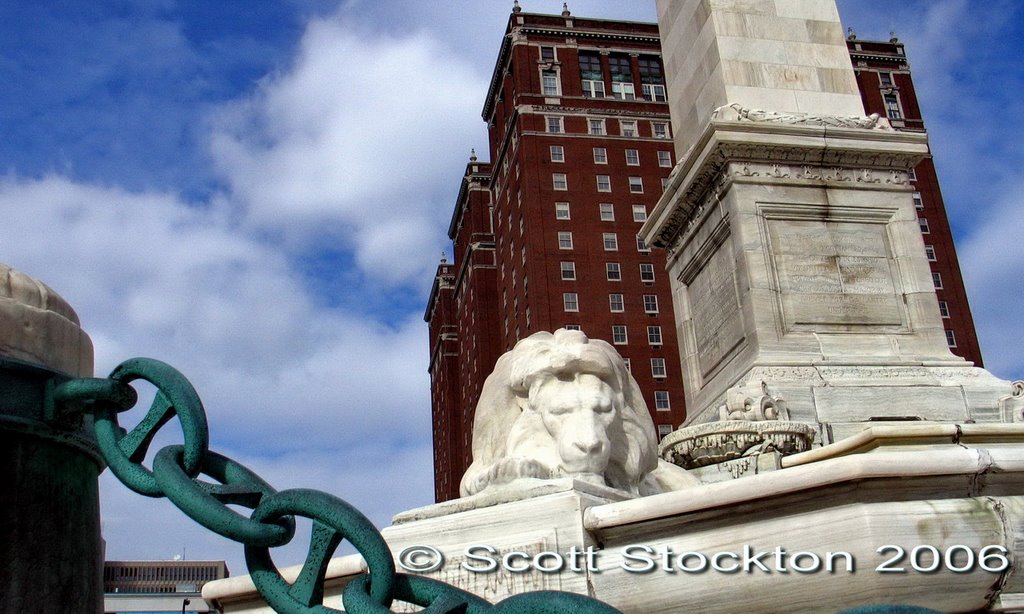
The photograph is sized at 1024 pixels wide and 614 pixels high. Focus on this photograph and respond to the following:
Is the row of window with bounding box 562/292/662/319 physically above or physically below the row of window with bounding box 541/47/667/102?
below

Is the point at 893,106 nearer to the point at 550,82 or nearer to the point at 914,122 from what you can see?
the point at 914,122

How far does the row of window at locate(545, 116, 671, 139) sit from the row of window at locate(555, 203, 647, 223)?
5829 millimetres

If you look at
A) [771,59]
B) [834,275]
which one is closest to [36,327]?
[834,275]

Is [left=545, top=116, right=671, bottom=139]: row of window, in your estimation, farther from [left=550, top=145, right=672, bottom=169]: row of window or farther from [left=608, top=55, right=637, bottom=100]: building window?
[left=608, top=55, right=637, bottom=100]: building window

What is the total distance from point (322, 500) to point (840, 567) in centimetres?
244

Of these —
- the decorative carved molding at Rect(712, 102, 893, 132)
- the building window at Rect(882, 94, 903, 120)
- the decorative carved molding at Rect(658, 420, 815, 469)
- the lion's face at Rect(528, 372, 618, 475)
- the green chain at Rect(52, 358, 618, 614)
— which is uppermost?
the building window at Rect(882, 94, 903, 120)

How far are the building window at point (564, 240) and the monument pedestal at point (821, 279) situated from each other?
60752mm

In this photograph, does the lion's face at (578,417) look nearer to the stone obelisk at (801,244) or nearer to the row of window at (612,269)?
the stone obelisk at (801,244)

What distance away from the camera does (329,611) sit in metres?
1.48

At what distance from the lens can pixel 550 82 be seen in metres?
78.5

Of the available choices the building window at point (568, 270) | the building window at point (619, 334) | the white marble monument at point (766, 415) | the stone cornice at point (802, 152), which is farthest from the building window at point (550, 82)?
the stone cornice at point (802, 152)

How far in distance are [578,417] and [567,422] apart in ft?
0.18

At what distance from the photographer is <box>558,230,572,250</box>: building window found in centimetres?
7446

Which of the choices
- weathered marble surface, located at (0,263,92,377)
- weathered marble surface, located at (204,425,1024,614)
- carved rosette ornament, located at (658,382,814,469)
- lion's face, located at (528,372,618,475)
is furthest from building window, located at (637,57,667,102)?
weathered marble surface, located at (0,263,92,377)
